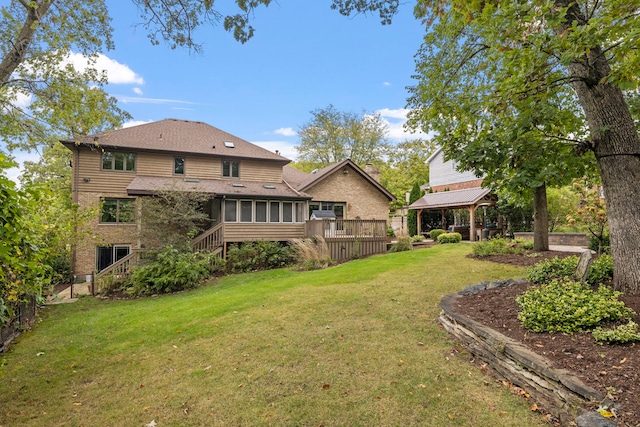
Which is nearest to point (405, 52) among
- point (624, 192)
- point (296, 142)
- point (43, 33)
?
point (624, 192)

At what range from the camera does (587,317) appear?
3889mm

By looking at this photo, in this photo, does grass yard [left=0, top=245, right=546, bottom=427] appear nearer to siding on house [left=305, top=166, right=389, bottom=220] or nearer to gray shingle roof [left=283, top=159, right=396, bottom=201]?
gray shingle roof [left=283, top=159, right=396, bottom=201]

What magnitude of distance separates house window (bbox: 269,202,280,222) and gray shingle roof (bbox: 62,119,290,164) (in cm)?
362

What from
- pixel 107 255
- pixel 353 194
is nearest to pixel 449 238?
pixel 353 194

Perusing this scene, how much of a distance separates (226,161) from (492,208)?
687 inches

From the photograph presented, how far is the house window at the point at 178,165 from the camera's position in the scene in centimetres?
1761

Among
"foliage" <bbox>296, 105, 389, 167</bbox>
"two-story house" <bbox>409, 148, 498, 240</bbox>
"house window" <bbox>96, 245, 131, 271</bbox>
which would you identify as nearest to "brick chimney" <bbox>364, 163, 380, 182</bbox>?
"two-story house" <bbox>409, 148, 498, 240</bbox>

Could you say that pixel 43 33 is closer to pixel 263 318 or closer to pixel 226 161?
pixel 263 318

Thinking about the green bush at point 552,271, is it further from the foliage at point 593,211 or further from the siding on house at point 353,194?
the siding on house at point 353,194

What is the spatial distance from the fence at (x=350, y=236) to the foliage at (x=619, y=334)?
38.6 feet

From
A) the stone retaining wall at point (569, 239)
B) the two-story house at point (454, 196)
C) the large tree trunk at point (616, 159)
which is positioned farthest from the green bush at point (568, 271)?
the stone retaining wall at point (569, 239)

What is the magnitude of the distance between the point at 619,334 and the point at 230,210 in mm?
14854

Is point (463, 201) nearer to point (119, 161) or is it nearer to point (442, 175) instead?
point (442, 175)

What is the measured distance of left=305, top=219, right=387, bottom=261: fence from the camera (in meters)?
15.3
